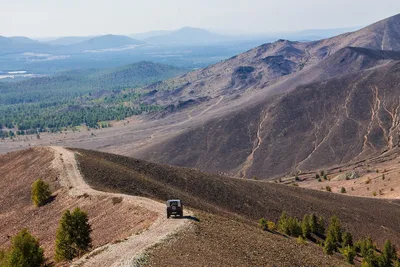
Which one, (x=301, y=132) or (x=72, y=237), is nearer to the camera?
(x=72, y=237)

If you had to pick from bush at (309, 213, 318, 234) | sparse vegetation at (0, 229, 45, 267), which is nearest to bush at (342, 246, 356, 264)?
bush at (309, 213, 318, 234)

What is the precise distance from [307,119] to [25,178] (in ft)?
416

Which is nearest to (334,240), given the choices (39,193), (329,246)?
(329,246)

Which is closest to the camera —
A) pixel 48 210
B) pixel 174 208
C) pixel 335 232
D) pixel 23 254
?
pixel 23 254

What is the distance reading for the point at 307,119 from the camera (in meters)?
174

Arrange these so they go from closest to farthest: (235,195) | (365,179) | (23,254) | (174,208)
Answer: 1. (23,254)
2. (174,208)
3. (235,195)
4. (365,179)

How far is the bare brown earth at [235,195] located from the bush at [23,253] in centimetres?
2325

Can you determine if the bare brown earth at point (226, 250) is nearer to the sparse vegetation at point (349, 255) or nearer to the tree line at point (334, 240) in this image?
the sparse vegetation at point (349, 255)

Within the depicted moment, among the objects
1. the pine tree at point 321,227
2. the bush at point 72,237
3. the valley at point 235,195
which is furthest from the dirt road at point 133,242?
the pine tree at point 321,227

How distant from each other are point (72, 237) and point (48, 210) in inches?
710

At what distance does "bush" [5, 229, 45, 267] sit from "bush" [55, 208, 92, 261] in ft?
7.21

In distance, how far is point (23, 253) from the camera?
116 ft

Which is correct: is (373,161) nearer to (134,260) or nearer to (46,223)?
(46,223)

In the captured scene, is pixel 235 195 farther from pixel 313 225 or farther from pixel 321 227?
pixel 321 227
